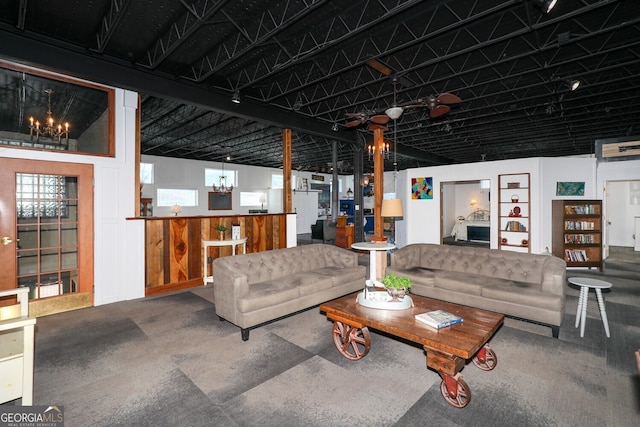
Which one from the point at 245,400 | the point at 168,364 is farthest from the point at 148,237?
the point at 245,400

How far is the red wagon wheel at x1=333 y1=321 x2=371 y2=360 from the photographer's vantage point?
2.88m

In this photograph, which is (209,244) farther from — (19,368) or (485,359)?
(485,359)

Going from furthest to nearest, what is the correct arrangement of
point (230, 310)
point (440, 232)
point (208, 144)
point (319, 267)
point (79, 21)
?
1. point (208, 144)
2. point (440, 232)
3. point (319, 267)
4. point (79, 21)
5. point (230, 310)

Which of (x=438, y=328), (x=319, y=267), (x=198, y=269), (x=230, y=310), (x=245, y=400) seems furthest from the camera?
(x=198, y=269)

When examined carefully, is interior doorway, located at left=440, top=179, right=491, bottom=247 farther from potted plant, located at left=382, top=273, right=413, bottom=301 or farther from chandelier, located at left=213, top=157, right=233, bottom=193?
potted plant, located at left=382, top=273, right=413, bottom=301

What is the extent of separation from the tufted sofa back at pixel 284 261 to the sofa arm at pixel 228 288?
0.35 ft

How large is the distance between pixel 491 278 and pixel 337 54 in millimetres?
4164

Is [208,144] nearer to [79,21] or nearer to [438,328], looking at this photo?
[79,21]

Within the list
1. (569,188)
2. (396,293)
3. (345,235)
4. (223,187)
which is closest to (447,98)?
(396,293)

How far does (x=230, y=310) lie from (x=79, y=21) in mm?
4185

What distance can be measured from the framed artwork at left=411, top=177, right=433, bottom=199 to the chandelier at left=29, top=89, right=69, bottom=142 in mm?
8491

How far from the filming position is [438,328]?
8.36 feet

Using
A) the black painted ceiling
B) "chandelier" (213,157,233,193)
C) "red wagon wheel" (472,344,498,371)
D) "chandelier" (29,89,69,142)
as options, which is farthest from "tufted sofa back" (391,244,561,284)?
"chandelier" (213,157,233,193)

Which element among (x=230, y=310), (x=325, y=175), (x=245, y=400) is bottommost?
(x=245, y=400)
